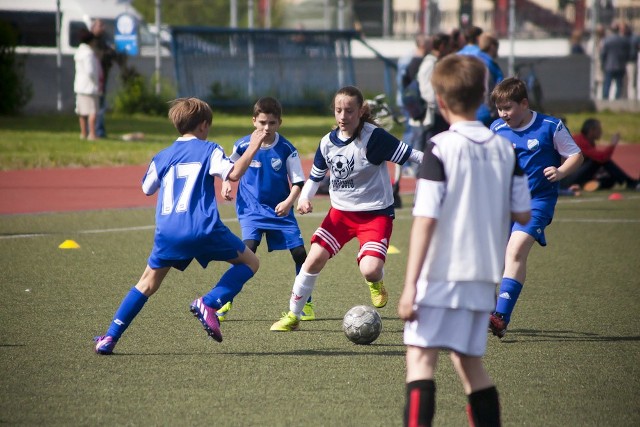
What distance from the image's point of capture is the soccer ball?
22.1ft

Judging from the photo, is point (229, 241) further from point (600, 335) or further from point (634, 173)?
point (634, 173)

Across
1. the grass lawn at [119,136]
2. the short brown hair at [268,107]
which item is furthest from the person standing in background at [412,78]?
the short brown hair at [268,107]

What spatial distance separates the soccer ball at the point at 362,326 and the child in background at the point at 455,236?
2447mm

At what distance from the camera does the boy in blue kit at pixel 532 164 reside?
695 centimetres

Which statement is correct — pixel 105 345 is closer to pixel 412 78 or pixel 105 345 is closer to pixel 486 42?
pixel 486 42

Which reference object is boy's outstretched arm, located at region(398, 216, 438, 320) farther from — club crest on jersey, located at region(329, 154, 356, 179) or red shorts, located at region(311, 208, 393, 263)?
club crest on jersey, located at region(329, 154, 356, 179)

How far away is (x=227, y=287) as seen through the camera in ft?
21.5

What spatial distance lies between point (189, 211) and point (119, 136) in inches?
622

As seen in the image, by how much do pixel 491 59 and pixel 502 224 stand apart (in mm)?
9701

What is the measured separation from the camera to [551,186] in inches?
280

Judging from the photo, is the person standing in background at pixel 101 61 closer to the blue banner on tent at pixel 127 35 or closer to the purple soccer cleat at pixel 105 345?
the blue banner on tent at pixel 127 35

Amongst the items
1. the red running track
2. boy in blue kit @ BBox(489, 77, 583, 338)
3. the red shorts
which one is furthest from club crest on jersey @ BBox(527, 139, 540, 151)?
the red running track

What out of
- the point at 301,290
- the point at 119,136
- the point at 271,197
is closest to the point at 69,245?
the point at 271,197

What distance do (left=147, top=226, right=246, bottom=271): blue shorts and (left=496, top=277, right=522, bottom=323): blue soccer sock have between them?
5.79 feet
